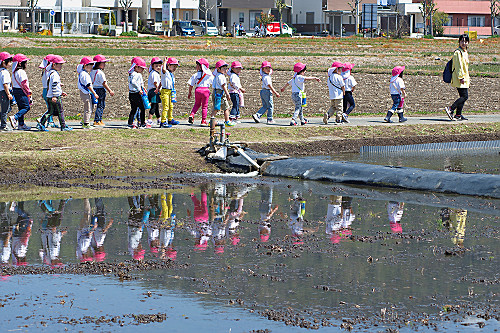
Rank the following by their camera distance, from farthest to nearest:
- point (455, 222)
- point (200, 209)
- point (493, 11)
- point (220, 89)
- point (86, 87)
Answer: point (493, 11), point (220, 89), point (86, 87), point (200, 209), point (455, 222)

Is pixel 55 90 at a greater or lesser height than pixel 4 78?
lesser

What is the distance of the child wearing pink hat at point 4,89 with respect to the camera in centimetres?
1708

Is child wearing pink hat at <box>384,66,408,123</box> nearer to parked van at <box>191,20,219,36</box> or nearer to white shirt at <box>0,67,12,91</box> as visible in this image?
white shirt at <box>0,67,12,91</box>

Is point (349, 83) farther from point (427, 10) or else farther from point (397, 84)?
point (427, 10)

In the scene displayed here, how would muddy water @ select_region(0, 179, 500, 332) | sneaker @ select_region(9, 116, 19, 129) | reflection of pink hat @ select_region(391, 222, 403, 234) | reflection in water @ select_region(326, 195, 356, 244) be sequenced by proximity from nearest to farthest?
1. muddy water @ select_region(0, 179, 500, 332)
2. reflection in water @ select_region(326, 195, 356, 244)
3. reflection of pink hat @ select_region(391, 222, 403, 234)
4. sneaker @ select_region(9, 116, 19, 129)

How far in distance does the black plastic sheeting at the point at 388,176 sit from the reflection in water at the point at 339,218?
120cm

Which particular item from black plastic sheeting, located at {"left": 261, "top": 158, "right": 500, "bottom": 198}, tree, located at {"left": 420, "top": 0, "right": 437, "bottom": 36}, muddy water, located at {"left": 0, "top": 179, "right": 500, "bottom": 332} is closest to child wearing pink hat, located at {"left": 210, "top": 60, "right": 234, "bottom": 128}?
black plastic sheeting, located at {"left": 261, "top": 158, "right": 500, "bottom": 198}

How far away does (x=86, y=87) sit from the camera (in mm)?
17578

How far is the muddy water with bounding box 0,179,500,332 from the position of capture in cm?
707

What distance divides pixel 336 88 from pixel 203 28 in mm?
71217

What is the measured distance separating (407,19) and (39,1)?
44090 millimetres

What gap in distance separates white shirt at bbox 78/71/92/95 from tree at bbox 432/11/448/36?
86.0 metres

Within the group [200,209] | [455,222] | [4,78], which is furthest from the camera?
[4,78]

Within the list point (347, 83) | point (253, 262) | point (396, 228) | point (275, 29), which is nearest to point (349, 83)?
point (347, 83)
